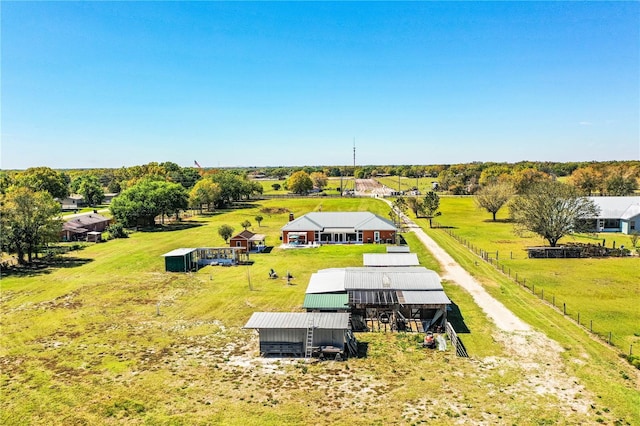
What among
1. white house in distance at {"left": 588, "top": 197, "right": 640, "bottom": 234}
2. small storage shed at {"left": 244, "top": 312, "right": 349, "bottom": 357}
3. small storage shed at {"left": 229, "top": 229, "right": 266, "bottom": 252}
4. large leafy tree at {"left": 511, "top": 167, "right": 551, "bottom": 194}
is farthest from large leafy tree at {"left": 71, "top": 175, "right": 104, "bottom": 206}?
white house in distance at {"left": 588, "top": 197, "right": 640, "bottom": 234}

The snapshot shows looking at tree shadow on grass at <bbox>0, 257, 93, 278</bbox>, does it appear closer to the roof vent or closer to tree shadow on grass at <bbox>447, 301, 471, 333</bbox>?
the roof vent

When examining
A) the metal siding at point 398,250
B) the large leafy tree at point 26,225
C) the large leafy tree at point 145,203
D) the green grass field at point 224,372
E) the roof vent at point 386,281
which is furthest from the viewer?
the large leafy tree at point 145,203

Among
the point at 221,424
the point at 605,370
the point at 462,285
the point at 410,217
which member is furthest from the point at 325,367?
the point at 410,217

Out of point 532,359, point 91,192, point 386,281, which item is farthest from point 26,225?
point 91,192

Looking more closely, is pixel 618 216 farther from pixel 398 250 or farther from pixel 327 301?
pixel 327 301

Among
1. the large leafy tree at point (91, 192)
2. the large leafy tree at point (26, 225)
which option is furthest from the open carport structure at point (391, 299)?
the large leafy tree at point (91, 192)

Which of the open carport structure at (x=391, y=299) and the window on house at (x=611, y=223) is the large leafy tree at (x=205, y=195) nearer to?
the open carport structure at (x=391, y=299)
